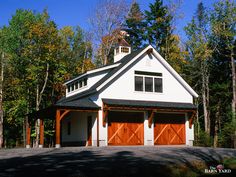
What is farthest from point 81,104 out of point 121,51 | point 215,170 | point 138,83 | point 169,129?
point 215,170

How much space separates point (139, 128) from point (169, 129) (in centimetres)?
278

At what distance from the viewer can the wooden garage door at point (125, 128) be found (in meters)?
27.8

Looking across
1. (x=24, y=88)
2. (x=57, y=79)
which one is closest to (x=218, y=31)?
(x=57, y=79)

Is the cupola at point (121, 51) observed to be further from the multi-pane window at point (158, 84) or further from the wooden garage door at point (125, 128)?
the wooden garage door at point (125, 128)

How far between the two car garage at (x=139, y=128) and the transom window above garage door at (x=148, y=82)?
205 centimetres

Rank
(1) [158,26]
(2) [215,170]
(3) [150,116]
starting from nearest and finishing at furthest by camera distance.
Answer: (2) [215,170], (3) [150,116], (1) [158,26]

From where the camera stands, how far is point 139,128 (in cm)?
2883

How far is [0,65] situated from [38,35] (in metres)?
6.66

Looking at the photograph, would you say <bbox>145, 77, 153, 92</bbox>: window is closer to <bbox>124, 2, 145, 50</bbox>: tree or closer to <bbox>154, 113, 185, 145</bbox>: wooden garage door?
<bbox>154, 113, 185, 145</bbox>: wooden garage door

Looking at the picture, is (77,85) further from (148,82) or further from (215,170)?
(215,170)

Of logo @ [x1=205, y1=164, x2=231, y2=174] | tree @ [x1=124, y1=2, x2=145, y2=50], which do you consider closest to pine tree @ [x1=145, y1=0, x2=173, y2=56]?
tree @ [x1=124, y1=2, x2=145, y2=50]

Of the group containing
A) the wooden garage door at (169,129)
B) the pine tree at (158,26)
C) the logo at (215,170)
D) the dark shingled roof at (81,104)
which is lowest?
the logo at (215,170)

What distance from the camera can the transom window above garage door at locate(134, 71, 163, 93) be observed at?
1162 inches

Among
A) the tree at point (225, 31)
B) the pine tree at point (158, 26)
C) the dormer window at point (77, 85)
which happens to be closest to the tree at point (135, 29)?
the pine tree at point (158, 26)
